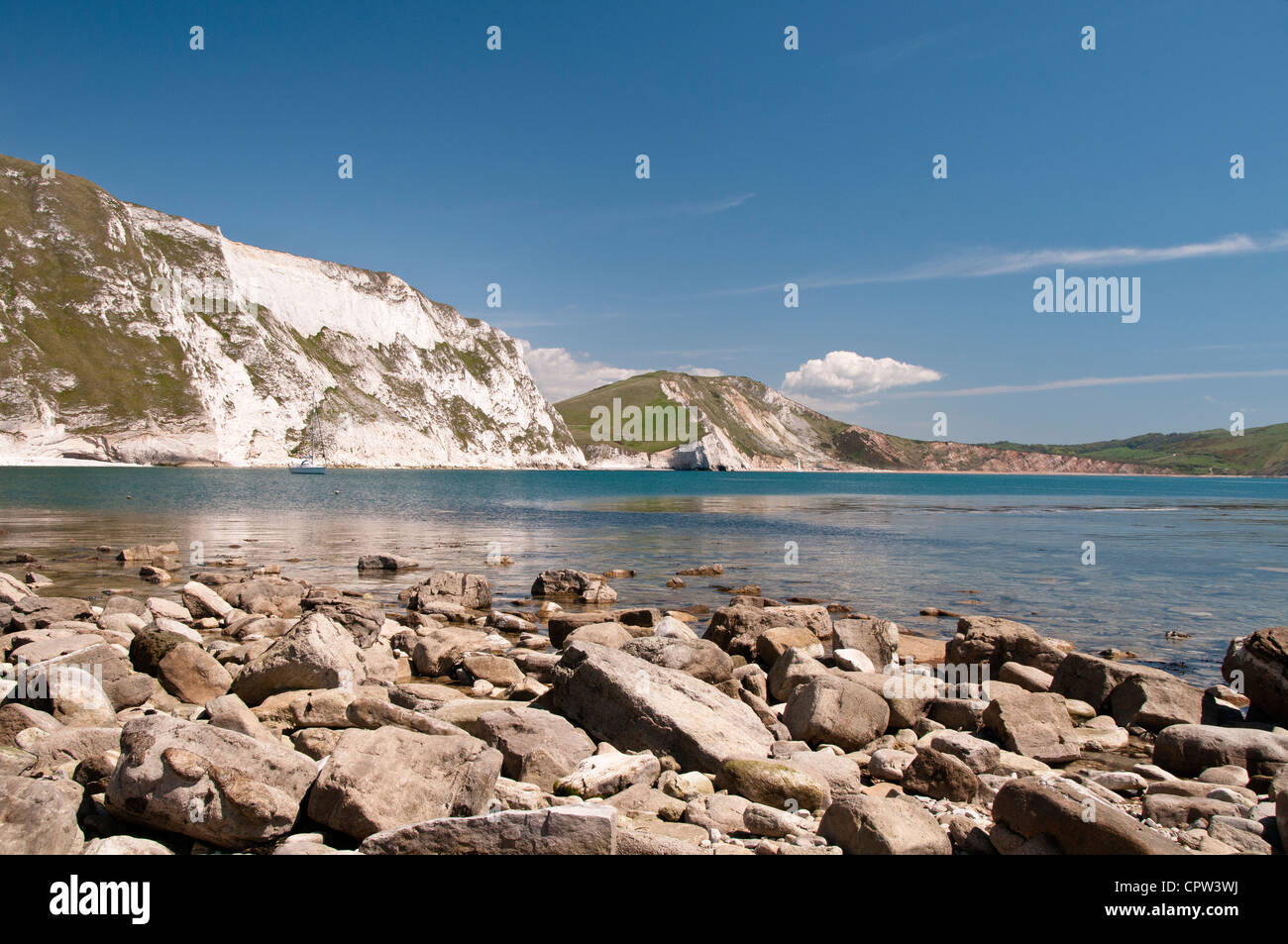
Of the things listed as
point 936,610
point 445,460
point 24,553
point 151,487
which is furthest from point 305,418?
point 936,610

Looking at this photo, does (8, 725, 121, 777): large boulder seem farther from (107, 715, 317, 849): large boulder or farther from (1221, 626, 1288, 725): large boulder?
(1221, 626, 1288, 725): large boulder

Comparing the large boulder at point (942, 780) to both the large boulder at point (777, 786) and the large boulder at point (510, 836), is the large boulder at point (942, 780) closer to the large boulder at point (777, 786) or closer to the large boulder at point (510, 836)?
the large boulder at point (777, 786)

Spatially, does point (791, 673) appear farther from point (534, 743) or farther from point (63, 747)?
point (63, 747)

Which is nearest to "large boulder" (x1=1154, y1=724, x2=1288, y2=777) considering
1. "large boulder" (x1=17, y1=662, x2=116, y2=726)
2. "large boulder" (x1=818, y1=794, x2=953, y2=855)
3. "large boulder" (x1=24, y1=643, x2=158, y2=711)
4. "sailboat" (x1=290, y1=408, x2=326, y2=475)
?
"large boulder" (x1=818, y1=794, x2=953, y2=855)

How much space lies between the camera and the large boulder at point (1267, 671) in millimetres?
11016

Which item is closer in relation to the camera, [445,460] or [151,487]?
[151,487]

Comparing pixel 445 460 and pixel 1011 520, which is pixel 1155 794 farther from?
pixel 445 460

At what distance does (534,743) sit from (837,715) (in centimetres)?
415

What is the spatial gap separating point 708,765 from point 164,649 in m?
8.19

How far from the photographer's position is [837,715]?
9.73m

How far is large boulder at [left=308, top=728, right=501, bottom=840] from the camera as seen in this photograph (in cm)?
587

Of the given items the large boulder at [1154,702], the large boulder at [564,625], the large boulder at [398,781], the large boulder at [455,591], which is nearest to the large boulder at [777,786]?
the large boulder at [398,781]

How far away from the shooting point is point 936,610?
70.6 ft

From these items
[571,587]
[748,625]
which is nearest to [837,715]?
[748,625]
